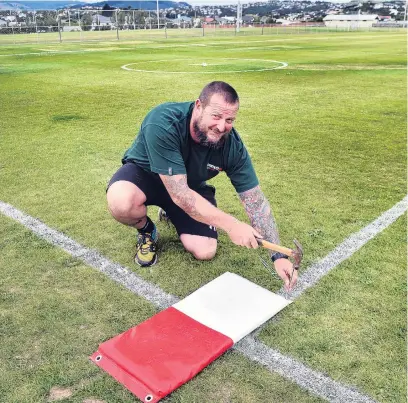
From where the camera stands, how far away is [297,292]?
9.60 ft

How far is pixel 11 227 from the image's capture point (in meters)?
3.75

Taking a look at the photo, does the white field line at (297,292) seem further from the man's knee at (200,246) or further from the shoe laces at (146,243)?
the man's knee at (200,246)

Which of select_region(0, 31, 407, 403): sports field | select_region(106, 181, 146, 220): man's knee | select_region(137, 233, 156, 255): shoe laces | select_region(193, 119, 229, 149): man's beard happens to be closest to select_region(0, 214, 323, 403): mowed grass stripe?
select_region(0, 31, 407, 403): sports field

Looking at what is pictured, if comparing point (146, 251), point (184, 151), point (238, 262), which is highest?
point (184, 151)

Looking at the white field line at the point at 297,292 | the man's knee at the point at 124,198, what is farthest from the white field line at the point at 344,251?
the man's knee at the point at 124,198

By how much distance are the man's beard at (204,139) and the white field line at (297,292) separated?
3.17ft

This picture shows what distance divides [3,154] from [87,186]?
1630 millimetres

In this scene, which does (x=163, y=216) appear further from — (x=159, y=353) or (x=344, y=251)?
(x=159, y=353)

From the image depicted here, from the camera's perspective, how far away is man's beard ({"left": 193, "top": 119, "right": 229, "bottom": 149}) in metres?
2.77

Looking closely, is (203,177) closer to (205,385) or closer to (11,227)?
(205,385)

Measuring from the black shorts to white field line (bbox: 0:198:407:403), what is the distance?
528mm

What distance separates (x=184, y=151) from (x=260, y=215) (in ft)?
2.06

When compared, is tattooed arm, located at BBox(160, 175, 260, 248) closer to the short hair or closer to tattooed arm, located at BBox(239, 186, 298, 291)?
tattooed arm, located at BBox(239, 186, 298, 291)

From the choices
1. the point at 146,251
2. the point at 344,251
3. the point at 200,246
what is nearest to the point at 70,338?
the point at 146,251
